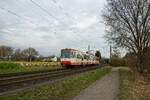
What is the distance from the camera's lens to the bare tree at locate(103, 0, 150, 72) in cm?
4316

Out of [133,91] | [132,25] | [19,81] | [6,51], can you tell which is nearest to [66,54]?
[132,25]

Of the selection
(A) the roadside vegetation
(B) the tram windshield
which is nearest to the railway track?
(A) the roadside vegetation

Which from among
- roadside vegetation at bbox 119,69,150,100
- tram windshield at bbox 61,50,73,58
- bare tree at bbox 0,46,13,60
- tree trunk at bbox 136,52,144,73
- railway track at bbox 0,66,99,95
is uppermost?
bare tree at bbox 0,46,13,60

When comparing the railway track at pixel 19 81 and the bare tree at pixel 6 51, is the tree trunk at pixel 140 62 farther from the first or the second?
the bare tree at pixel 6 51

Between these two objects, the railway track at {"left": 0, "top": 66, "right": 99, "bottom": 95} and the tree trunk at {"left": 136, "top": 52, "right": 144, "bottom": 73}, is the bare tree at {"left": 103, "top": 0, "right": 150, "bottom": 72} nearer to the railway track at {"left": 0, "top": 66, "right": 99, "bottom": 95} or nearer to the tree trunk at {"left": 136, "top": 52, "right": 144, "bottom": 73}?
the tree trunk at {"left": 136, "top": 52, "right": 144, "bottom": 73}

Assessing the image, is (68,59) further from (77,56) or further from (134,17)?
(134,17)

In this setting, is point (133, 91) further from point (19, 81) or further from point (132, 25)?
point (132, 25)

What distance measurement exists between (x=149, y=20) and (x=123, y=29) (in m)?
4.18

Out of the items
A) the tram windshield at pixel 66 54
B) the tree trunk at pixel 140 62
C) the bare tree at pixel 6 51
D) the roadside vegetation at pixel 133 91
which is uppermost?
the bare tree at pixel 6 51

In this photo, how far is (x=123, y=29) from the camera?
4541 centimetres

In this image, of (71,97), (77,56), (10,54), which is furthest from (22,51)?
(71,97)

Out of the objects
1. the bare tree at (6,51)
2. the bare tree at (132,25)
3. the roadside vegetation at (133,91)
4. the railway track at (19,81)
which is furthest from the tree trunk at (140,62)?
the bare tree at (6,51)

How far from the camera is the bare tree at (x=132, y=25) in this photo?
142ft

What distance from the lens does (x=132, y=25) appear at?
44.3 metres
